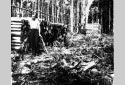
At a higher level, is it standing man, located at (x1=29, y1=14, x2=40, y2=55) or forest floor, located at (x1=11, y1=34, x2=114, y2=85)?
standing man, located at (x1=29, y1=14, x2=40, y2=55)

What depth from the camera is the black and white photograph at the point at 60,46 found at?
119 inches

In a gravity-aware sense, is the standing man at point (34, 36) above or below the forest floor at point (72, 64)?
above

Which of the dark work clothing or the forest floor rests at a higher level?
the dark work clothing

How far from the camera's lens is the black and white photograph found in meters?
3.04

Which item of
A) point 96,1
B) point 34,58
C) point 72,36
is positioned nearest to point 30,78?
point 34,58

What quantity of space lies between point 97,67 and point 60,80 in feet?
1.64

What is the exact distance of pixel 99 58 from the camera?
9.98 feet

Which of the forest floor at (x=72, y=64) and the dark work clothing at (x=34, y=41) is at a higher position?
the dark work clothing at (x=34, y=41)

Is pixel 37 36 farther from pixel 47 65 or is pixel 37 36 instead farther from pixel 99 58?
pixel 99 58

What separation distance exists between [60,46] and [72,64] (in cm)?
28

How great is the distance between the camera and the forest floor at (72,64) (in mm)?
3031

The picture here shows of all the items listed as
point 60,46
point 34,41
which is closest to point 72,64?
point 60,46

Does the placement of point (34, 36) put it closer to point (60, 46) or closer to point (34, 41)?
point (34, 41)

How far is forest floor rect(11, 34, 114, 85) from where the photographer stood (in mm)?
3031
